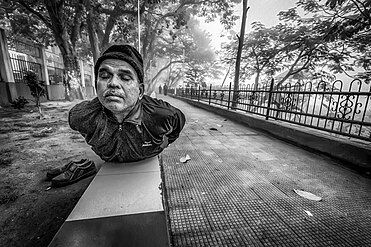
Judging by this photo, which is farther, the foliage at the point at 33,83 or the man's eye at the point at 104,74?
the foliage at the point at 33,83

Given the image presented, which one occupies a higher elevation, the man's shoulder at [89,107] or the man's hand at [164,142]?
the man's shoulder at [89,107]

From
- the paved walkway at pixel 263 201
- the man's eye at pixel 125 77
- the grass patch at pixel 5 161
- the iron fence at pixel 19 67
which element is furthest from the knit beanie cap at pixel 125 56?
the iron fence at pixel 19 67

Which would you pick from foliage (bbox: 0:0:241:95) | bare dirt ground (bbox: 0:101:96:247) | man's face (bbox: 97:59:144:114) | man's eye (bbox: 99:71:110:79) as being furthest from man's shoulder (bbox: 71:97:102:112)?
foliage (bbox: 0:0:241:95)

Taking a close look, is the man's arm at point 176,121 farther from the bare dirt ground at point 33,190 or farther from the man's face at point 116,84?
the bare dirt ground at point 33,190

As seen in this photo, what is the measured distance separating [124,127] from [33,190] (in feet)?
4.57

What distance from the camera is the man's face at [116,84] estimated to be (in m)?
1.66

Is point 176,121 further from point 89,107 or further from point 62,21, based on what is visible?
point 62,21

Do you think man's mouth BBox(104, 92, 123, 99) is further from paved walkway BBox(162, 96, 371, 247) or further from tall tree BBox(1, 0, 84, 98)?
tall tree BBox(1, 0, 84, 98)

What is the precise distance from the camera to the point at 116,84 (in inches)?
64.9

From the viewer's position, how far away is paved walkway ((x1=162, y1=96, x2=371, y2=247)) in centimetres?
151

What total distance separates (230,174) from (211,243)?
1239 mm

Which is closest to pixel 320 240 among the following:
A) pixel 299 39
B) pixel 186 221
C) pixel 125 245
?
pixel 186 221

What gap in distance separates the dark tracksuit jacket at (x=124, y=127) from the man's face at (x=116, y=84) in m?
0.23

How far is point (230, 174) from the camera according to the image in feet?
8.37
